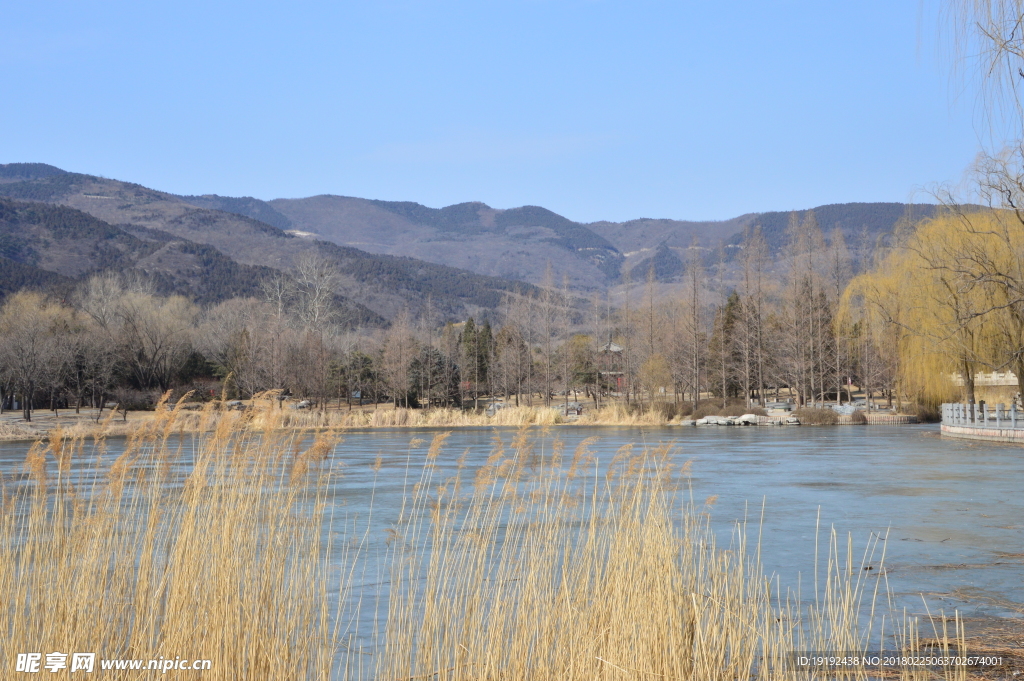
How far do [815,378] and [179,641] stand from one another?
171ft

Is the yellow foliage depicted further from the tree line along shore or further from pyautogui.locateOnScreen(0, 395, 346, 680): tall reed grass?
pyautogui.locateOnScreen(0, 395, 346, 680): tall reed grass

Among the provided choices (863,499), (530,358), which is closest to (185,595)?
(863,499)

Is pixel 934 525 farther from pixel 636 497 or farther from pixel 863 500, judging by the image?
pixel 636 497

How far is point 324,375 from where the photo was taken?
161 ft

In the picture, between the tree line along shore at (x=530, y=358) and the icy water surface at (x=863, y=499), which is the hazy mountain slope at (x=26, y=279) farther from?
the icy water surface at (x=863, y=499)

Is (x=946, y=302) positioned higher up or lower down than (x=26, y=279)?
lower down

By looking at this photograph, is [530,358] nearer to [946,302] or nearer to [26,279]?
[946,302]

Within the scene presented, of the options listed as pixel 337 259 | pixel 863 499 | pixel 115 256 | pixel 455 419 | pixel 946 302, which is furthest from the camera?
pixel 337 259

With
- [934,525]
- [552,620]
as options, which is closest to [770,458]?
[934,525]

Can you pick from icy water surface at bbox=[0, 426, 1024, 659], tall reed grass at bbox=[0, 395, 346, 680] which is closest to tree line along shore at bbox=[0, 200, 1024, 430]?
icy water surface at bbox=[0, 426, 1024, 659]

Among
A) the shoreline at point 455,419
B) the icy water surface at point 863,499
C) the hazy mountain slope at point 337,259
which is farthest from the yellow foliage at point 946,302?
the hazy mountain slope at point 337,259

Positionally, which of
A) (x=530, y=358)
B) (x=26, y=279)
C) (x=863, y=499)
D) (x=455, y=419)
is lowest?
(x=455, y=419)

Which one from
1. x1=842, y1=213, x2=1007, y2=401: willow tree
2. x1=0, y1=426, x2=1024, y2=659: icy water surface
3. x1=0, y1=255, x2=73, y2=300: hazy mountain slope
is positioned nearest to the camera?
x1=0, y1=426, x2=1024, y2=659: icy water surface

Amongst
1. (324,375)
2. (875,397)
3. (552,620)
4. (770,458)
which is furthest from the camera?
(875,397)
